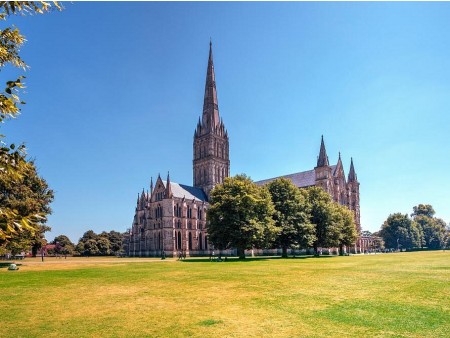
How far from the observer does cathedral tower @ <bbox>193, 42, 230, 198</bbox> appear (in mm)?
103125

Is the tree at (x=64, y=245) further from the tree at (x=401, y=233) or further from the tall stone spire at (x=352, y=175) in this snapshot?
the tree at (x=401, y=233)

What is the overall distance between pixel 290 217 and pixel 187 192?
1715 inches

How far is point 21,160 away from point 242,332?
7946 millimetres

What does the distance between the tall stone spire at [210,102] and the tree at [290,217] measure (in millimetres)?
47345

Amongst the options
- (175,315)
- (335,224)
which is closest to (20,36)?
(175,315)

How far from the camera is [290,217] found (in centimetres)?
5856

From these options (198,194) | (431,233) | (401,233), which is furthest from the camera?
(431,233)

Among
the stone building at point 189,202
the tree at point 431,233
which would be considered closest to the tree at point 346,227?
the stone building at point 189,202

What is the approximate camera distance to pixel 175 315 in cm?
1198

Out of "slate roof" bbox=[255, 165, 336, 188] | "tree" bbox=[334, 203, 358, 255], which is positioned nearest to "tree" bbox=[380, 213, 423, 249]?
"slate roof" bbox=[255, 165, 336, 188]

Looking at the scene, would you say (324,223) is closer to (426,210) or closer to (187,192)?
(187,192)

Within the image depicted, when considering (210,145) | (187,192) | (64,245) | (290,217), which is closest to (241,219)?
(290,217)

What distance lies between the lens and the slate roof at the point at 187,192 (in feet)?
299

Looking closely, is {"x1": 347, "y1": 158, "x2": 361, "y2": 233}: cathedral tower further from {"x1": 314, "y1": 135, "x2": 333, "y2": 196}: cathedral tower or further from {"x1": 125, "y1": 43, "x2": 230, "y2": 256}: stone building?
{"x1": 125, "y1": 43, "x2": 230, "y2": 256}: stone building
